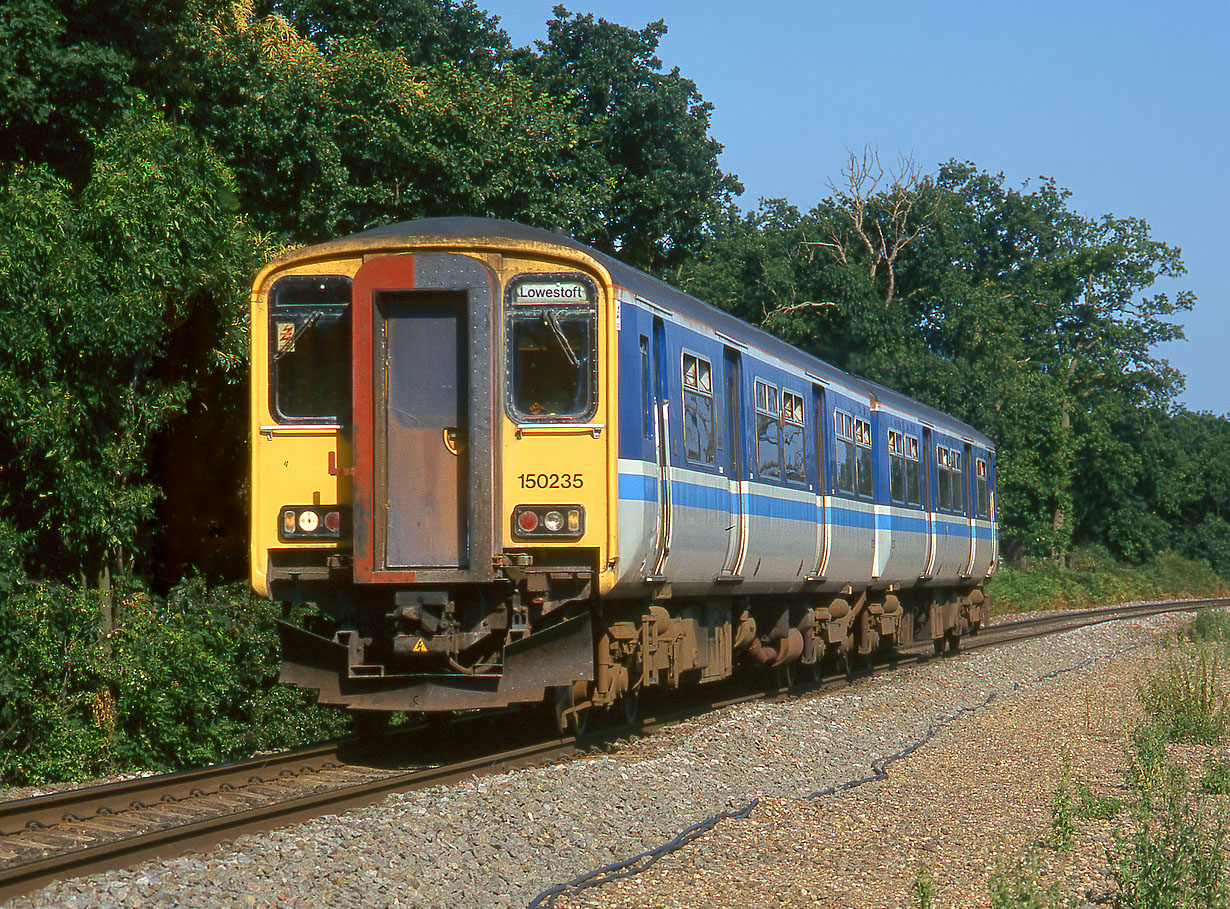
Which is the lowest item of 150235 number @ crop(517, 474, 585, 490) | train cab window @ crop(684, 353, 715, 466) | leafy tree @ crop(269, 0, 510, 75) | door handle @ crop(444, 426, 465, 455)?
150235 number @ crop(517, 474, 585, 490)

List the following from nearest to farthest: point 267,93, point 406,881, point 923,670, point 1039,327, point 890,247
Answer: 1. point 406,881
2. point 923,670
3. point 267,93
4. point 890,247
5. point 1039,327

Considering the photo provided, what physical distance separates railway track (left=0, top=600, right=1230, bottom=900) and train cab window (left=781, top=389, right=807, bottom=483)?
8.60 feet

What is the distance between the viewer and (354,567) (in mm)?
9023

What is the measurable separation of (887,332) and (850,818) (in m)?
35.9

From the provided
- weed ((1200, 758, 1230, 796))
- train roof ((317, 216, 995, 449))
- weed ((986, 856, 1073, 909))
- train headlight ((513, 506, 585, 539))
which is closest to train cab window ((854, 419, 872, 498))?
train roof ((317, 216, 995, 449))

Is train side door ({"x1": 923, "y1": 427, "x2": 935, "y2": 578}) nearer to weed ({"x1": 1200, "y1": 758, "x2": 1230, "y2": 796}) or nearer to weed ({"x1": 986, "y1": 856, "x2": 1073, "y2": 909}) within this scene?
weed ({"x1": 1200, "y1": 758, "x2": 1230, "y2": 796})

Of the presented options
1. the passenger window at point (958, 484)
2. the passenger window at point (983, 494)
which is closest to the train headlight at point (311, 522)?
the passenger window at point (958, 484)

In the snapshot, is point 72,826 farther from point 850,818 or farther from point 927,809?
point 927,809

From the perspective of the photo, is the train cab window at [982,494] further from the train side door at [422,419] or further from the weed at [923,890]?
the weed at [923,890]

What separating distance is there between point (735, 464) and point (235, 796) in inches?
194

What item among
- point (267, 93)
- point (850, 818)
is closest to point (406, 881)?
point (850, 818)

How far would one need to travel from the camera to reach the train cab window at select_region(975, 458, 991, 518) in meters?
23.3

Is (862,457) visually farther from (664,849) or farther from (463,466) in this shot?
(664,849)

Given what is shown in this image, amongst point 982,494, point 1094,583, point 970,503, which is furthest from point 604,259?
point 1094,583
